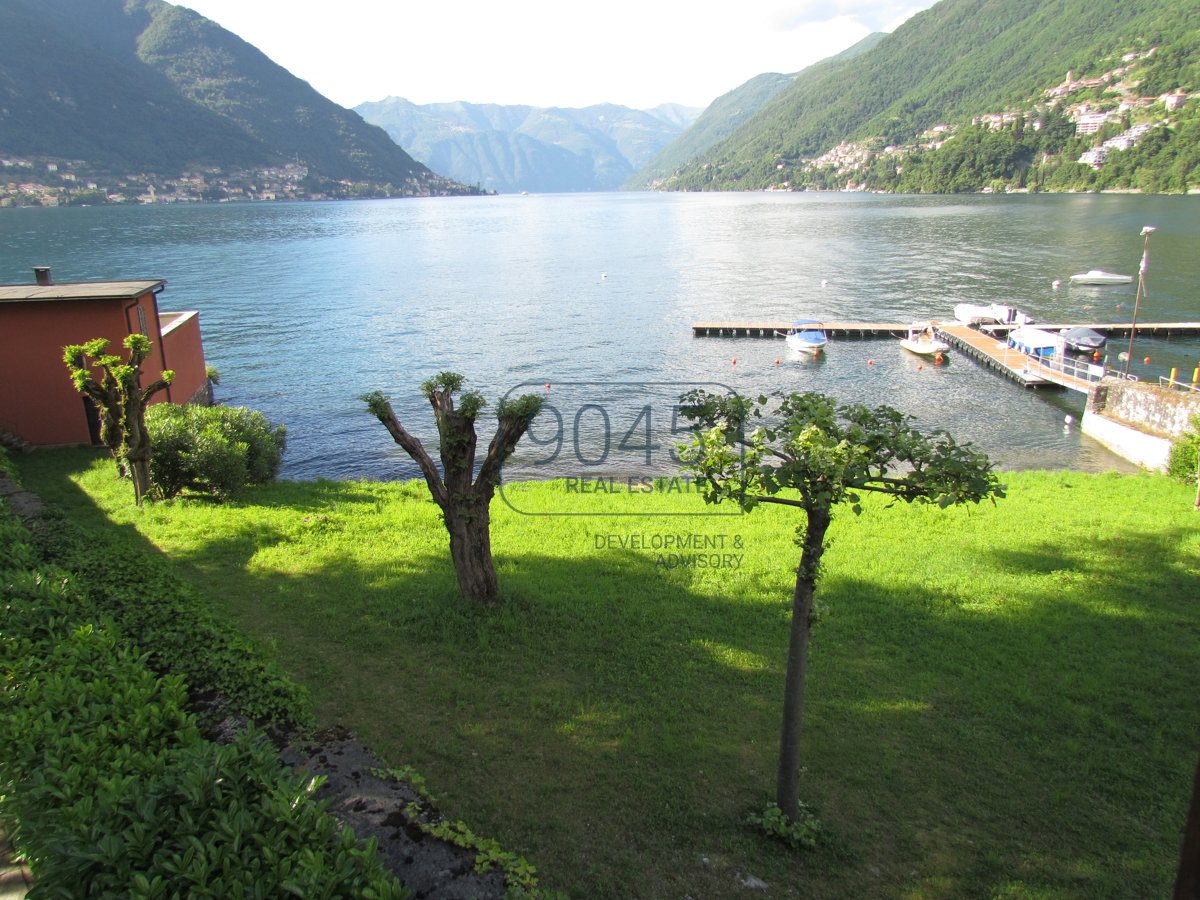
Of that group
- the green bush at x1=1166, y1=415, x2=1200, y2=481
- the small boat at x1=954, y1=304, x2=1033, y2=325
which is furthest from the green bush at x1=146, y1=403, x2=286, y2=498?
the small boat at x1=954, y1=304, x2=1033, y2=325

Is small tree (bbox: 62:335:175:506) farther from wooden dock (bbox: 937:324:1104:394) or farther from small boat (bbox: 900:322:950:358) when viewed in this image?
small boat (bbox: 900:322:950:358)

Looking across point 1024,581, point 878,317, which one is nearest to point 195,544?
point 1024,581

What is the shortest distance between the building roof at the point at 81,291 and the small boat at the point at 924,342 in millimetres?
35296

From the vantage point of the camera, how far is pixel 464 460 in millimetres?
10211

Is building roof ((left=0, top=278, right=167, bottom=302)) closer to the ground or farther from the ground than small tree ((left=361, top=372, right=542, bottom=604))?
farther from the ground

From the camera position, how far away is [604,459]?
24703 millimetres

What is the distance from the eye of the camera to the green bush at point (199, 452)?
52.2 ft

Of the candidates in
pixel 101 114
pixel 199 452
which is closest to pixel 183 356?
pixel 199 452

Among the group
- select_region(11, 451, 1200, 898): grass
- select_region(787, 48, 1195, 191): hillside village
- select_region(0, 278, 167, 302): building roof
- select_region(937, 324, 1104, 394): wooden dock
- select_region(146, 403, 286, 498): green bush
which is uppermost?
select_region(787, 48, 1195, 191): hillside village

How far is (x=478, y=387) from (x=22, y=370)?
17.9 m

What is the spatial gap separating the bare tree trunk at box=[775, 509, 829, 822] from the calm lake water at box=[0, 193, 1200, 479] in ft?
55.0

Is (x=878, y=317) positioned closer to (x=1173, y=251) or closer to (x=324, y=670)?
(x=1173, y=251)

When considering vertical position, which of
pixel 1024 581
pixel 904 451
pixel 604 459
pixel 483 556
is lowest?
pixel 604 459

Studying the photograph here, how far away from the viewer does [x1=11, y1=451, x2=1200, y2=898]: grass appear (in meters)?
6.46
